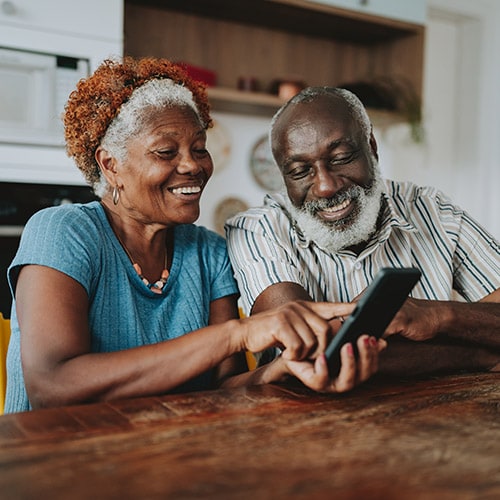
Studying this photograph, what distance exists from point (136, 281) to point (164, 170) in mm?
261

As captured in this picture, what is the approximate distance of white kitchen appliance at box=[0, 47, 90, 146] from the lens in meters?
2.53

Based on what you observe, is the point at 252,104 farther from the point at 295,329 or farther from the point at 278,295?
the point at 295,329

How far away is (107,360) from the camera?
116cm

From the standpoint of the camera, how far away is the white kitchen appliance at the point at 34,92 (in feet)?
8.31

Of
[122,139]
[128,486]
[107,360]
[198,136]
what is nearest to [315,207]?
[198,136]

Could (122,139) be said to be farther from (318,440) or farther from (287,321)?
(318,440)

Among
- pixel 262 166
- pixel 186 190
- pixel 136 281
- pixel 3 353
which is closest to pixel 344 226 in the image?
pixel 186 190

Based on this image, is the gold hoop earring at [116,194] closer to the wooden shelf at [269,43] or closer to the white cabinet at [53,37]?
the white cabinet at [53,37]

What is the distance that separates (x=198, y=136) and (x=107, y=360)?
63 centimetres

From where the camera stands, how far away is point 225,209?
351 centimetres

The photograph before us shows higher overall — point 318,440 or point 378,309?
point 378,309

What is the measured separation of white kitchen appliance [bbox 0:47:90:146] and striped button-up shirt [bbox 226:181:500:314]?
1.17 meters

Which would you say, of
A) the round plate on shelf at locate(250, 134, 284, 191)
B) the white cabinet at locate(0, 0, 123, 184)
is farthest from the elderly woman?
the round plate on shelf at locate(250, 134, 284, 191)

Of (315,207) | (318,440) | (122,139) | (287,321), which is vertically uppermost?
(122,139)
